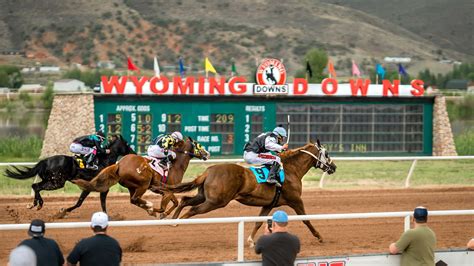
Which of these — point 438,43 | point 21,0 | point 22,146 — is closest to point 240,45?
point 21,0

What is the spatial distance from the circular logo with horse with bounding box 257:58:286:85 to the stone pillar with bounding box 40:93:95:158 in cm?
466

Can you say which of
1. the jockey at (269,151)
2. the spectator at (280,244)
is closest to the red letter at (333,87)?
the jockey at (269,151)

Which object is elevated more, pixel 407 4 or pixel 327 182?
pixel 407 4

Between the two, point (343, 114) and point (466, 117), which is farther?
point (466, 117)

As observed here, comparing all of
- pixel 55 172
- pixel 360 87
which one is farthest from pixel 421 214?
pixel 360 87

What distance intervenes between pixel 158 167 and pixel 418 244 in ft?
22.1

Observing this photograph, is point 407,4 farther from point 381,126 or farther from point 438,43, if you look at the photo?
point 381,126

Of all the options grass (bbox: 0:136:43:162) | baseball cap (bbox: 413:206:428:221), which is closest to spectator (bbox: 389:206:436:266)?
baseball cap (bbox: 413:206:428:221)

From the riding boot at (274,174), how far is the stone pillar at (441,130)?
14.2m

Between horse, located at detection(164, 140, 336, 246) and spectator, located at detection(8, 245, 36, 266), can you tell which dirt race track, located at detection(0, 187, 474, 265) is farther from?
spectator, located at detection(8, 245, 36, 266)

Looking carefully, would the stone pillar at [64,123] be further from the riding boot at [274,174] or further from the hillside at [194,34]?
the hillside at [194,34]

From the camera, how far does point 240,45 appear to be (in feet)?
332

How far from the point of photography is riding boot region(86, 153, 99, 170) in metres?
15.9

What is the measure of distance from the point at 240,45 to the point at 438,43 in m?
34.5
